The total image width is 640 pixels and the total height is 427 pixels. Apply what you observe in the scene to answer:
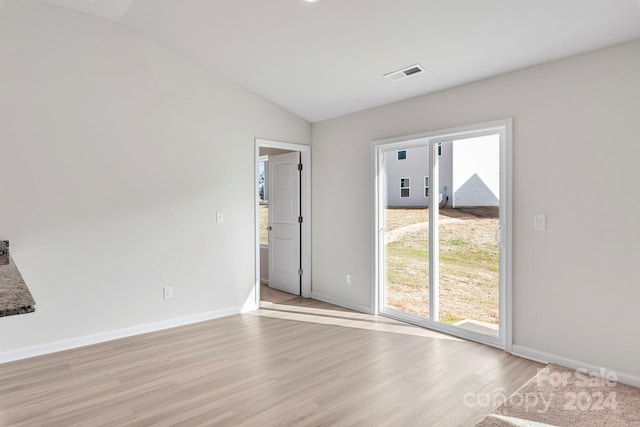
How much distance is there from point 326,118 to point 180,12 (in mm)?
2248

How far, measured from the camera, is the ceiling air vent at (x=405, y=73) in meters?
3.57

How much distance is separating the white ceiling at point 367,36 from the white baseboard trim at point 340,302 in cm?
247

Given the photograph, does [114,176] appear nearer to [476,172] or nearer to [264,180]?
[264,180]

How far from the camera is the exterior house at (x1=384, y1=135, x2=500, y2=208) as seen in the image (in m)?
3.61

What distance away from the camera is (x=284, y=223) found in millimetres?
5801

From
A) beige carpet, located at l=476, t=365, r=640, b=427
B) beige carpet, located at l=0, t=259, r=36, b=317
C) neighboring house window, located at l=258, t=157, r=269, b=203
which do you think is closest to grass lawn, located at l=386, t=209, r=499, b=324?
beige carpet, located at l=476, t=365, r=640, b=427

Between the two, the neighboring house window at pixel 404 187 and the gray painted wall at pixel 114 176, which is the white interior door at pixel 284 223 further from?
the neighboring house window at pixel 404 187

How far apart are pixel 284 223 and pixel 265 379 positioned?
3048mm

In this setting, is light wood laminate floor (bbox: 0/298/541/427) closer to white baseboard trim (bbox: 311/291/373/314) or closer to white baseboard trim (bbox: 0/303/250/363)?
white baseboard trim (bbox: 0/303/250/363)

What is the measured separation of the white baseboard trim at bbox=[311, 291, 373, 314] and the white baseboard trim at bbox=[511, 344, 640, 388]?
174 centimetres

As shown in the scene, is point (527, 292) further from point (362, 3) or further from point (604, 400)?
point (362, 3)

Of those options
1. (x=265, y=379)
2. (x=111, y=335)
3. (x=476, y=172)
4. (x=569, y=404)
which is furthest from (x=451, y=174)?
(x=111, y=335)

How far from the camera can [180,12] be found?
3.47 m

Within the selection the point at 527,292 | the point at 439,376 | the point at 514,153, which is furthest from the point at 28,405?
the point at 514,153
